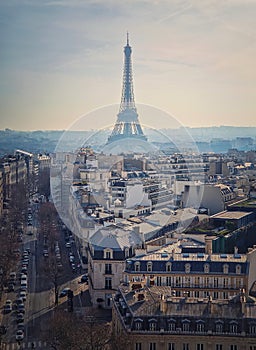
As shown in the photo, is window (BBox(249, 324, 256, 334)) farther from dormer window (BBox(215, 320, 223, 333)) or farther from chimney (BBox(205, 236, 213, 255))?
chimney (BBox(205, 236, 213, 255))

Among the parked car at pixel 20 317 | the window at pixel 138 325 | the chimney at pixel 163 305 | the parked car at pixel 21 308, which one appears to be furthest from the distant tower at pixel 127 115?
the window at pixel 138 325

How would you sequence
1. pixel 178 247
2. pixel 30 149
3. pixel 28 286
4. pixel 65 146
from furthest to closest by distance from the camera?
pixel 30 149, pixel 65 146, pixel 28 286, pixel 178 247

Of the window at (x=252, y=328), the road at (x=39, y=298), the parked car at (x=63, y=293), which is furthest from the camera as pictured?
the parked car at (x=63, y=293)

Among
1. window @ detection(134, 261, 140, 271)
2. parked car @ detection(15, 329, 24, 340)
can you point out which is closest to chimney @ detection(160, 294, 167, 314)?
window @ detection(134, 261, 140, 271)

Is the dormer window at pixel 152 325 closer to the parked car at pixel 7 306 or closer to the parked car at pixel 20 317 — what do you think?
Answer: the parked car at pixel 20 317

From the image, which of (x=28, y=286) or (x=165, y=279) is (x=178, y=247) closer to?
(x=165, y=279)

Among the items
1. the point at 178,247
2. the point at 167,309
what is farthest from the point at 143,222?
the point at 167,309
